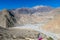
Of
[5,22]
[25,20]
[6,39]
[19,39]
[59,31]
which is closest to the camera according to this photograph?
[6,39]

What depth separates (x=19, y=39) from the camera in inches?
797

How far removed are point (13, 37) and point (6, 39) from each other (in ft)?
4.92

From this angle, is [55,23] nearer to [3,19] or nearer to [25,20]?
[3,19]

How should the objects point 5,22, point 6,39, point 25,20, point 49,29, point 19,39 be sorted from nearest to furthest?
point 6,39 < point 19,39 < point 49,29 < point 5,22 < point 25,20

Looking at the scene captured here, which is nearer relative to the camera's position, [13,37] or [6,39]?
[6,39]

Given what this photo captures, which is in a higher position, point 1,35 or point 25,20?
point 25,20

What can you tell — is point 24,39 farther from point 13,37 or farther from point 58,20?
point 58,20

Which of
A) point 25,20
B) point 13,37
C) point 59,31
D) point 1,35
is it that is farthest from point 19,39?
point 25,20

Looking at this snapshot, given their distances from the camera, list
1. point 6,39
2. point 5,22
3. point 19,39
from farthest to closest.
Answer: point 5,22, point 19,39, point 6,39

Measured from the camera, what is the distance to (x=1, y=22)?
94250 millimetres

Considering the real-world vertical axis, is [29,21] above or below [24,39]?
above

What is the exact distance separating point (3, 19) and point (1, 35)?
76525 millimetres

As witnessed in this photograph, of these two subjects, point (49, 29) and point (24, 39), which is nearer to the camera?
point (24, 39)

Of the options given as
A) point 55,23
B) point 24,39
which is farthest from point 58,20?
point 24,39
